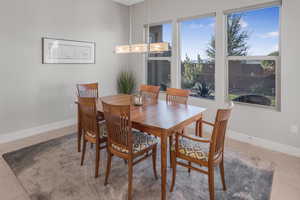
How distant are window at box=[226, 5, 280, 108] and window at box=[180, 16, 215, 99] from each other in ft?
1.19

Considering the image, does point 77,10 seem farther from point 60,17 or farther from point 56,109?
point 56,109

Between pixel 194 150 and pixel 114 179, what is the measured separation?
1.03 meters

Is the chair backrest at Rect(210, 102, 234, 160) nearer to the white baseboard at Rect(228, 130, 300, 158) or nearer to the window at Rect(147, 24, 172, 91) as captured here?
the white baseboard at Rect(228, 130, 300, 158)

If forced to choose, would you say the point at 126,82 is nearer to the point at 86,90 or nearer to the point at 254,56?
the point at 86,90

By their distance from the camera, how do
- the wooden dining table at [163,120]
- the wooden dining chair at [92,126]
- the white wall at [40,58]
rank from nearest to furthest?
1. the wooden dining table at [163,120]
2. the wooden dining chair at [92,126]
3. the white wall at [40,58]

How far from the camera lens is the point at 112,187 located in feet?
7.03

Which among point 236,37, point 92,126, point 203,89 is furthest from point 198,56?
point 92,126

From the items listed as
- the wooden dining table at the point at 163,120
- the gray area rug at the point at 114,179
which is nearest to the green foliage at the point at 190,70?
the wooden dining table at the point at 163,120

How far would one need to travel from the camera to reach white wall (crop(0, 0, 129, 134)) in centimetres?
328

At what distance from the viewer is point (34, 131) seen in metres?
3.68

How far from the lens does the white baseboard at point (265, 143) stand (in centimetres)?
294

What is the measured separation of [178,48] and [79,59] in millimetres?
2174

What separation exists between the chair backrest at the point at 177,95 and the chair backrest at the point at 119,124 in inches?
52.3

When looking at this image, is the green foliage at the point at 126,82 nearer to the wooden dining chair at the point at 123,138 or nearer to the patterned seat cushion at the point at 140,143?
the patterned seat cushion at the point at 140,143
